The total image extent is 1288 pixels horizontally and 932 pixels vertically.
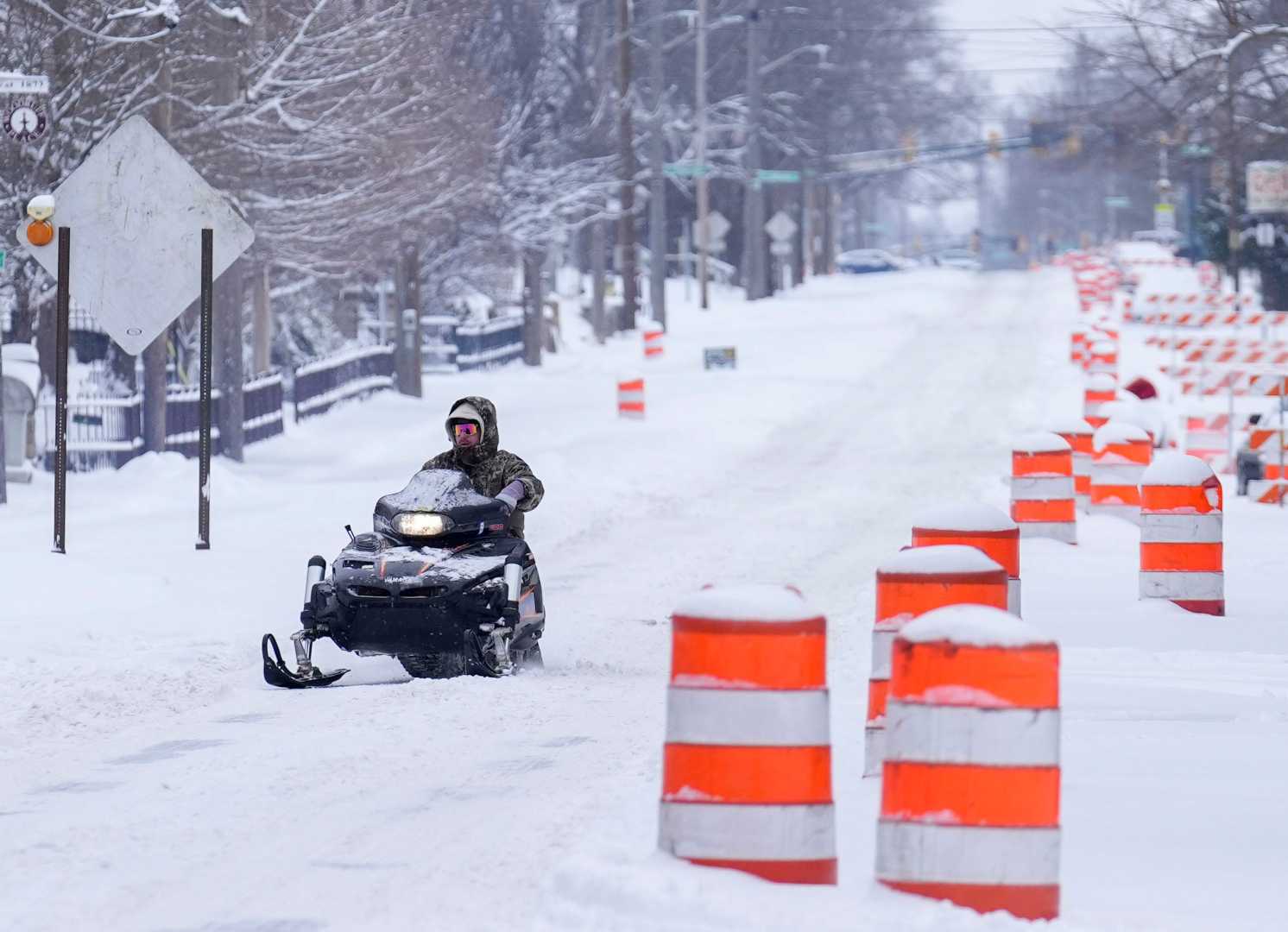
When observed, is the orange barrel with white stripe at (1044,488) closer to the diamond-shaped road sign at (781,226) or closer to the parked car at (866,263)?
the diamond-shaped road sign at (781,226)

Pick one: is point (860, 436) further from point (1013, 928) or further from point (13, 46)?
point (1013, 928)

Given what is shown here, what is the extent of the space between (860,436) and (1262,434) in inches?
350

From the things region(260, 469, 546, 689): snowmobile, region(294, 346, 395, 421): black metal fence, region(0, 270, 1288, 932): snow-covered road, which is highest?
region(294, 346, 395, 421): black metal fence

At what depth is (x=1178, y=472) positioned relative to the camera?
13992 millimetres

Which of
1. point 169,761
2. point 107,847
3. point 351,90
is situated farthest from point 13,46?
point 107,847

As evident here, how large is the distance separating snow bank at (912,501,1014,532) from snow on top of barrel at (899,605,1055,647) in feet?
13.7

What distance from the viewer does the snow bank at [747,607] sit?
630 cm

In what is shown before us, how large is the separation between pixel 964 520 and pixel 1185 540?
12.3ft

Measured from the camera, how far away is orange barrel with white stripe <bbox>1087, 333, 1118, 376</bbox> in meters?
39.1

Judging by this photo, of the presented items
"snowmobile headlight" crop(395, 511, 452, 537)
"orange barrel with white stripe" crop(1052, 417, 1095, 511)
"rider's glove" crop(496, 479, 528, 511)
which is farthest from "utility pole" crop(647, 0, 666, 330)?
"snowmobile headlight" crop(395, 511, 452, 537)

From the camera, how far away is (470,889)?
682 centimetres

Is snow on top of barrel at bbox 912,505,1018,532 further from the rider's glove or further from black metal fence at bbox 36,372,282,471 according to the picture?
black metal fence at bbox 36,372,282,471

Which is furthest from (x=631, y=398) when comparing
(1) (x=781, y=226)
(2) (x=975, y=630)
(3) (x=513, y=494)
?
(1) (x=781, y=226)

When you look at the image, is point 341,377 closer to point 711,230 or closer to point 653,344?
point 653,344
